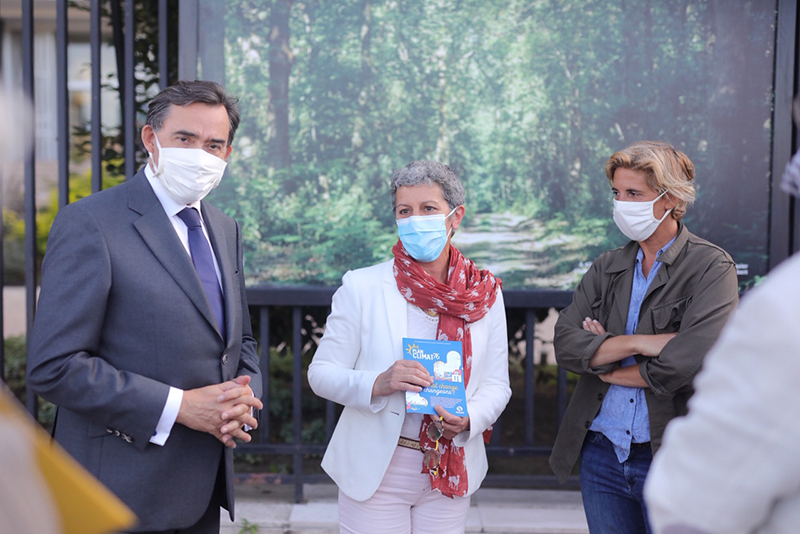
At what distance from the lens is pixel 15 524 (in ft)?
2.98

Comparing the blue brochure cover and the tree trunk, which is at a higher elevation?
the tree trunk

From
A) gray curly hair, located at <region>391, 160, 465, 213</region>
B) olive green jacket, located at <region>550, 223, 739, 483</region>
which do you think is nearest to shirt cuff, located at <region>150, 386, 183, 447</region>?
gray curly hair, located at <region>391, 160, 465, 213</region>

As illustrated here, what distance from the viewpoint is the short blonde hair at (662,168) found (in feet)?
8.98

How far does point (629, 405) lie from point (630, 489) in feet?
1.01

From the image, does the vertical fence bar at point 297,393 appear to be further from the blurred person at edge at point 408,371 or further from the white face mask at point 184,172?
the white face mask at point 184,172

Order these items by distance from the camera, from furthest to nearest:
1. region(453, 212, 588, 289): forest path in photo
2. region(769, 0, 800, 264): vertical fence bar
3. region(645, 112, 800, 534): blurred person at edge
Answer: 1. region(453, 212, 588, 289): forest path in photo
2. region(769, 0, 800, 264): vertical fence bar
3. region(645, 112, 800, 534): blurred person at edge

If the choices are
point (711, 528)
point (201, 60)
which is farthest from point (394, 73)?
point (711, 528)

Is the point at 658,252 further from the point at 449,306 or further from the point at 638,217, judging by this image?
the point at 449,306

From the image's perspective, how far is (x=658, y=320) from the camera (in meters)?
2.69

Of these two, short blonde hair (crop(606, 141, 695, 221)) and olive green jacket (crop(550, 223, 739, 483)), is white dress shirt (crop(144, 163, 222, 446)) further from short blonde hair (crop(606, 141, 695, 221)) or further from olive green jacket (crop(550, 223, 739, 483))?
short blonde hair (crop(606, 141, 695, 221))

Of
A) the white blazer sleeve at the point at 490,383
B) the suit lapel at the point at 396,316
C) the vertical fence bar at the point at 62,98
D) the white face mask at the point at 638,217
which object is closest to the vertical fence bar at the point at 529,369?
the white blazer sleeve at the point at 490,383

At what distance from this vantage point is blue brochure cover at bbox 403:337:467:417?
2.59 m

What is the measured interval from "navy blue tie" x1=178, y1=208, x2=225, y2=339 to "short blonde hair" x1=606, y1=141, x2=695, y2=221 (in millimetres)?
1599

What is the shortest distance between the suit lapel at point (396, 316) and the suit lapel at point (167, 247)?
699 mm
